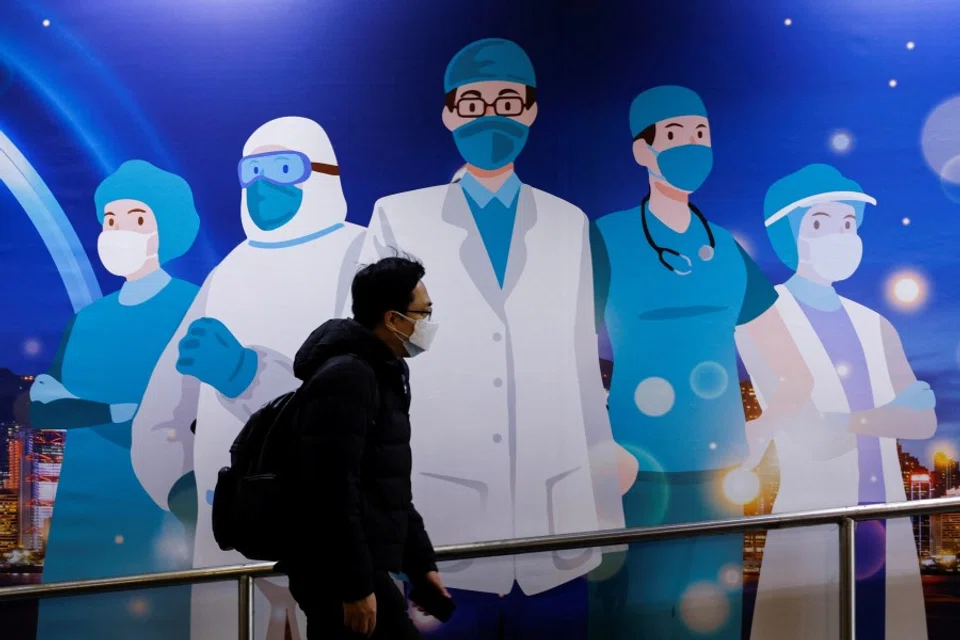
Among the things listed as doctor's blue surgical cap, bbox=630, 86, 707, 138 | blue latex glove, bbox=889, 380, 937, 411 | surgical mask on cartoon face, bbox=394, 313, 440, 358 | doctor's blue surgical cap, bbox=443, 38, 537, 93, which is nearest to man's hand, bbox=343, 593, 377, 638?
surgical mask on cartoon face, bbox=394, 313, 440, 358

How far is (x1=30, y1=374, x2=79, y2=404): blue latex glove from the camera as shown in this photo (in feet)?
11.1

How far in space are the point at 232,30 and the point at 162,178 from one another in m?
0.60

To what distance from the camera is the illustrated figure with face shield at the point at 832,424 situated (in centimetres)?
367

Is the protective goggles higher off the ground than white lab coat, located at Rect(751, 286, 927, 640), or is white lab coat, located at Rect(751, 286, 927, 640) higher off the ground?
the protective goggles

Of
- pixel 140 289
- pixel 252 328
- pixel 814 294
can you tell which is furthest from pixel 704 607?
pixel 140 289

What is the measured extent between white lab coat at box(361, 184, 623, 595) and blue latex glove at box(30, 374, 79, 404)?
1.18 meters

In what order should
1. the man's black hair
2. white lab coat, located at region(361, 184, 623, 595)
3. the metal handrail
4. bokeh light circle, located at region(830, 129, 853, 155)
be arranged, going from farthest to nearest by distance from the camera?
bokeh light circle, located at region(830, 129, 853, 155) < white lab coat, located at region(361, 184, 623, 595) < the metal handrail < the man's black hair

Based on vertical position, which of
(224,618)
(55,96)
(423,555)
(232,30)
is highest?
(232,30)

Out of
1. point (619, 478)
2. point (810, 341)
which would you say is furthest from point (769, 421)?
point (619, 478)

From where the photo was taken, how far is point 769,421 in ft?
12.0

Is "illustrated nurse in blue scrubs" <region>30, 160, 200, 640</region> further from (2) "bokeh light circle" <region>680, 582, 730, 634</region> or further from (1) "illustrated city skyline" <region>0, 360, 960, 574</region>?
(2) "bokeh light circle" <region>680, 582, 730, 634</region>

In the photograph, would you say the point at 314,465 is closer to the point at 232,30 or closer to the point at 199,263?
the point at 199,263

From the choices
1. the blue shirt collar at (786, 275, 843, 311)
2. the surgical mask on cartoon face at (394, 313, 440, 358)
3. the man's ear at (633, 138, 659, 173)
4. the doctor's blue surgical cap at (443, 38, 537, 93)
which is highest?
the doctor's blue surgical cap at (443, 38, 537, 93)

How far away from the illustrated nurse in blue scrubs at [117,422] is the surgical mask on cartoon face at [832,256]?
7.90 ft
